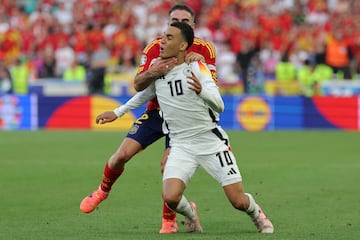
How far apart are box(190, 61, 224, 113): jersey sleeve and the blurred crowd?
17.1 m

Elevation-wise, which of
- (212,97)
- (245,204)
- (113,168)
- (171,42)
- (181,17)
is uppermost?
(181,17)

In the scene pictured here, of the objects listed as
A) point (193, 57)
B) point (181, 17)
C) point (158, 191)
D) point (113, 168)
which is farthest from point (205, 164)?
point (158, 191)

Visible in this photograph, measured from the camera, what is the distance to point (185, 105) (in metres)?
8.31

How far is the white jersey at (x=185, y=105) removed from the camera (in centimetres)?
823

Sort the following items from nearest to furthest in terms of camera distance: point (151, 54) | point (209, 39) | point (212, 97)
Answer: point (212, 97) < point (151, 54) < point (209, 39)

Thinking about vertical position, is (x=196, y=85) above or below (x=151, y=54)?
below

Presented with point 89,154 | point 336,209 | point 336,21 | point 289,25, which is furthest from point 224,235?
point 289,25

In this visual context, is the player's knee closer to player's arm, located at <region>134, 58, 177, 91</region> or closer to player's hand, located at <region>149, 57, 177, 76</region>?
player's arm, located at <region>134, 58, 177, 91</region>

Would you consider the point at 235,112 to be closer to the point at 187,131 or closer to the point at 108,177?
the point at 108,177

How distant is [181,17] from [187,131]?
1355mm

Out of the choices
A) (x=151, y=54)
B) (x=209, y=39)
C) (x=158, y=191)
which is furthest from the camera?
(x=209, y=39)

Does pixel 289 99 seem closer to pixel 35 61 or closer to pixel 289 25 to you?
pixel 289 25

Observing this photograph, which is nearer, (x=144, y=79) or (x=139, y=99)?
(x=144, y=79)

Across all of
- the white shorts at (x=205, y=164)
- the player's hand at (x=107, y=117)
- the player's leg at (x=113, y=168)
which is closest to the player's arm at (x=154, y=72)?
the player's hand at (x=107, y=117)
